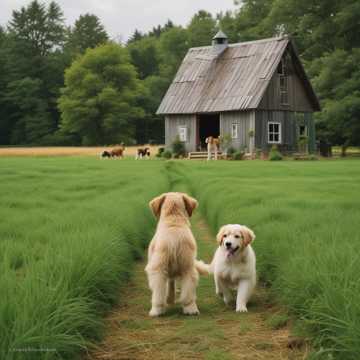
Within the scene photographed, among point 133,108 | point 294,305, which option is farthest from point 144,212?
point 133,108

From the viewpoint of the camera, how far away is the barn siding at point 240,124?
36.4 metres

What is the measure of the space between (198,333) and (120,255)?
2334 mm

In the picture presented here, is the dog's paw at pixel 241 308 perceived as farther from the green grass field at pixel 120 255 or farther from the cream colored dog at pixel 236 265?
the green grass field at pixel 120 255

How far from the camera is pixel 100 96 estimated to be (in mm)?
64250

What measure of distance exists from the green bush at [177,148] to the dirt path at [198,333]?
3270cm

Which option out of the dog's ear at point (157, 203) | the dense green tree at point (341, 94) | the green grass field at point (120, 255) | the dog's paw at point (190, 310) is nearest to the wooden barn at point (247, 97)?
the dense green tree at point (341, 94)

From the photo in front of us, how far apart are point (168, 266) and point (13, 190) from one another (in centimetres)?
904

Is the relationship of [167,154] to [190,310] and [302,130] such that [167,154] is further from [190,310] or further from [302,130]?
[190,310]

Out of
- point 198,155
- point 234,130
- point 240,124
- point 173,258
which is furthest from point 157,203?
point 234,130

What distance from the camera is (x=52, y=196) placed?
12.6 m

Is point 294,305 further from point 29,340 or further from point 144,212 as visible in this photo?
point 144,212

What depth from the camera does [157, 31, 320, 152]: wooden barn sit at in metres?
36.3

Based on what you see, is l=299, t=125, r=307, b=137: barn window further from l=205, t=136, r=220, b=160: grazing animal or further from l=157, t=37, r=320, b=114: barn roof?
l=205, t=136, r=220, b=160: grazing animal

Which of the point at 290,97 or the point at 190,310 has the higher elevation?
the point at 290,97
